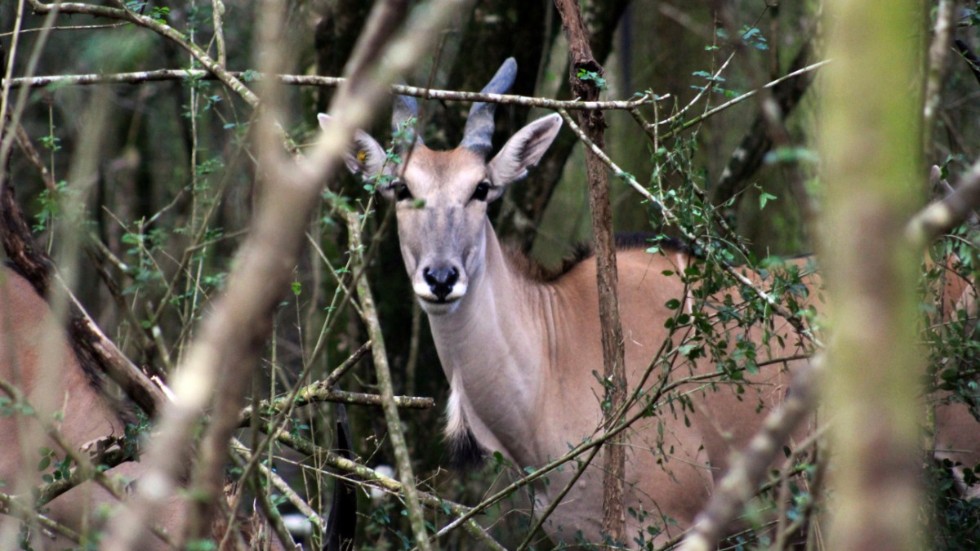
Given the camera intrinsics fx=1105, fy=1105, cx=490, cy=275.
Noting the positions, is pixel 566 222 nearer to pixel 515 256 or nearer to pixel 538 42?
pixel 538 42

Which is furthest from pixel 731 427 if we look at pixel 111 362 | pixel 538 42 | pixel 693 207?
pixel 111 362

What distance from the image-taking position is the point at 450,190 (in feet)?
14.8

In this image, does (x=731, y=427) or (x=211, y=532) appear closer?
(x=211, y=532)

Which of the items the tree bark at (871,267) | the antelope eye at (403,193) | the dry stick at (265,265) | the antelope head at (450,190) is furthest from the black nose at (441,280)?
the tree bark at (871,267)

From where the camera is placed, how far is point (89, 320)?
2555 millimetres

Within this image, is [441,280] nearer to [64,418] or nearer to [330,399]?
[330,399]

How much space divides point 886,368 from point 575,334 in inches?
159

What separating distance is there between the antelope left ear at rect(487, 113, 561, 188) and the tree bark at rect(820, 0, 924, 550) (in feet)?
12.3

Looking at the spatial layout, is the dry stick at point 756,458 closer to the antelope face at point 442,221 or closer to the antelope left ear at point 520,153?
the antelope face at point 442,221

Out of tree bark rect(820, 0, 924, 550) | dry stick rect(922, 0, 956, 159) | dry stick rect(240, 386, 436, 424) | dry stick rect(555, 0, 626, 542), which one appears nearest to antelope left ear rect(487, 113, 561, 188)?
dry stick rect(555, 0, 626, 542)

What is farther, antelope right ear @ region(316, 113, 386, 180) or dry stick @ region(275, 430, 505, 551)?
antelope right ear @ region(316, 113, 386, 180)

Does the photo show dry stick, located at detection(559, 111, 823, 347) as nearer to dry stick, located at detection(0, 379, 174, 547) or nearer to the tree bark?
dry stick, located at detection(0, 379, 174, 547)

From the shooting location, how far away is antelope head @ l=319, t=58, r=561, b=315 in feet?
14.0

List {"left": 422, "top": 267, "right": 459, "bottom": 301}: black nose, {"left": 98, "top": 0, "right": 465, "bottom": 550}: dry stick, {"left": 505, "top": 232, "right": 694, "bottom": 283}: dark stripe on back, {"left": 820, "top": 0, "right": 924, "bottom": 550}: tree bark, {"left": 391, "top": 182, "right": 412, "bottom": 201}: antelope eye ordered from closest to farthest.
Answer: {"left": 820, "top": 0, "right": 924, "bottom": 550}: tree bark → {"left": 98, "top": 0, "right": 465, "bottom": 550}: dry stick → {"left": 422, "top": 267, "right": 459, "bottom": 301}: black nose → {"left": 391, "top": 182, "right": 412, "bottom": 201}: antelope eye → {"left": 505, "top": 232, "right": 694, "bottom": 283}: dark stripe on back
